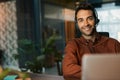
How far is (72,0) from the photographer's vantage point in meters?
4.71

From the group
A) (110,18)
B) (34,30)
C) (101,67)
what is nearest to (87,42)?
(101,67)

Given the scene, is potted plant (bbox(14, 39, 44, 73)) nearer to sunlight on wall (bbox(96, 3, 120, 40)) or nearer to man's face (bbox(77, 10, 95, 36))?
sunlight on wall (bbox(96, 3, 120, 40))

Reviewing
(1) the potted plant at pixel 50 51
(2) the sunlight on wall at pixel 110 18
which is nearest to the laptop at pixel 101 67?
(2) the sunlight on wall at pixel 110 18

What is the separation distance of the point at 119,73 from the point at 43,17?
4.35 meters

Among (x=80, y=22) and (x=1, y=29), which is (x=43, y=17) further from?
(x=80, y=22)

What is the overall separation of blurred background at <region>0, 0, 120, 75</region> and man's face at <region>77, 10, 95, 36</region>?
287 cm

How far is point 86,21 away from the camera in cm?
186

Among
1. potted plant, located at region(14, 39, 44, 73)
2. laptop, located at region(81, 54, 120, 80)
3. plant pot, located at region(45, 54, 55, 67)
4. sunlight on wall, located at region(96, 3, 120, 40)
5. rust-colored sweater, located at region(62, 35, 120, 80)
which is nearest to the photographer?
laptop, located at region(81, 54, 120, 80)

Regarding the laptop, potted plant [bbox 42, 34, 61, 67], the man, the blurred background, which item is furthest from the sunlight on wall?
the laptop

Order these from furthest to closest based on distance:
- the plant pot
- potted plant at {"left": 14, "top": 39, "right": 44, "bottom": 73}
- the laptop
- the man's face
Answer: the plant pot
potted plant at {"left": 14, "top": 39, "right": 44, "bottom": 73}
the man's face
the laptop

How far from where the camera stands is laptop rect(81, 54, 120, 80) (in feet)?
2.28

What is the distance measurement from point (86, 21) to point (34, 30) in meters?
3.23

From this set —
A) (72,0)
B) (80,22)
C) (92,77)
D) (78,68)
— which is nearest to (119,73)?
(92,77)

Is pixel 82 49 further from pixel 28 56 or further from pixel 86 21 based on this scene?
pixel 28 56
